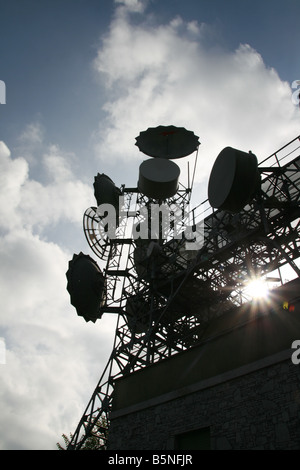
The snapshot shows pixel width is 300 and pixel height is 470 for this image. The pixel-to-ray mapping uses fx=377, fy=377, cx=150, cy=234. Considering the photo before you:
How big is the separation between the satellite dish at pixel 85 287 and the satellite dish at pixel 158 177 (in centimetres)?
504

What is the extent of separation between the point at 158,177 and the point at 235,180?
569 centimetres

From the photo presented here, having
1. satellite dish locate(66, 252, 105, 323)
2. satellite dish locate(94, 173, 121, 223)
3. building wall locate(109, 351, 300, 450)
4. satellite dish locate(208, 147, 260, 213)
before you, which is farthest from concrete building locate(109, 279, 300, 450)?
satellite dish locate(94, 173, 121, 223)

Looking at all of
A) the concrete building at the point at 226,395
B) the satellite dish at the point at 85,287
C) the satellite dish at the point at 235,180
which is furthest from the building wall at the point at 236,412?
the satellite dish at the point at 85,287

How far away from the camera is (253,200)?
15445mm

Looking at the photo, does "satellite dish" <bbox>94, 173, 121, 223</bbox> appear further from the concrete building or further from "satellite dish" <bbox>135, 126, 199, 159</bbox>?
the concrete building

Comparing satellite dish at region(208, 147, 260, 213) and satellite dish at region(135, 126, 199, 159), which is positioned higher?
satellite dish at region(135, 126, 199, 159)

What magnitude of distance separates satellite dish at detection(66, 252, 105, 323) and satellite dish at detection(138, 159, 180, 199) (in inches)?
199

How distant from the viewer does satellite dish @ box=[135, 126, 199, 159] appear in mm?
21453

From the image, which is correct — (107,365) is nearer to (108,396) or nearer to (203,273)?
(108,396)

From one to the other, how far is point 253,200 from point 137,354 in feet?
28.5

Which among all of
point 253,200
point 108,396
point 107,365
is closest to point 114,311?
point 107,365

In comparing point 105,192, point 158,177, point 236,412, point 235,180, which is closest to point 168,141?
point 158,177

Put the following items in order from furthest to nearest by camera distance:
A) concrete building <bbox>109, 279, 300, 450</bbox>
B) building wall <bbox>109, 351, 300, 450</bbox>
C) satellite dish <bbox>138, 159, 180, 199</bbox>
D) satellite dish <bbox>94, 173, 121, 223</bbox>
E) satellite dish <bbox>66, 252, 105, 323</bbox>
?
satellite dish <bbox>94, 173, 121, 223</bbox> → satellite dish <bbox>66, 252, 105, 323</bbox> → satellite dish <bbox>138, 159, 180, 199</bbox> → concrete building <bbox>109, 279, 300, 450</bbox> → building wall <bbox>109, 351, 300, 450</bbox>

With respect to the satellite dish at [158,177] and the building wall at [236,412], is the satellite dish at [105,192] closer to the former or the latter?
the satellite dish at [158,177]
